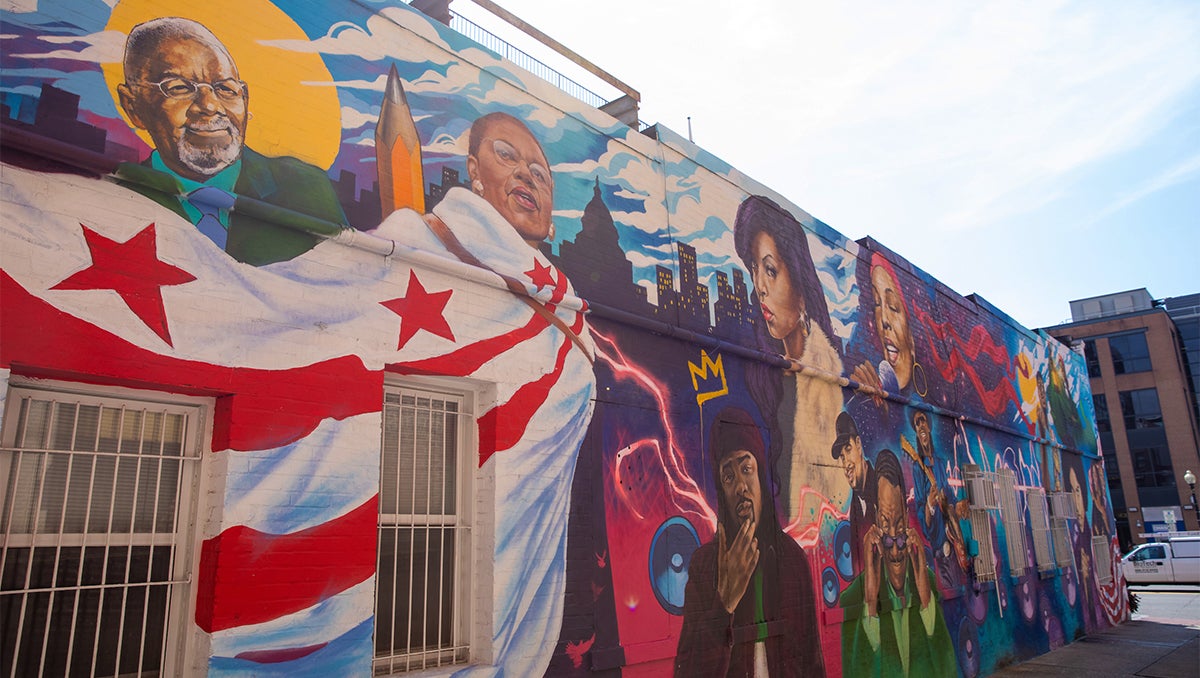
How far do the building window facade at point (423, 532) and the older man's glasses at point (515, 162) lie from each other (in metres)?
1.91

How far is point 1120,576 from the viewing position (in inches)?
754

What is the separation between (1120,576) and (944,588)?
10.7 metres

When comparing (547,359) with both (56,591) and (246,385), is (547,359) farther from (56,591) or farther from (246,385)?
(56,591)

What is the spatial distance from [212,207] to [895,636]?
362 inches

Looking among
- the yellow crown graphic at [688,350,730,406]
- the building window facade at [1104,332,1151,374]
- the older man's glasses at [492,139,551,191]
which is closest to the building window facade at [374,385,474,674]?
the older man's glasses at [492,139,551,191]

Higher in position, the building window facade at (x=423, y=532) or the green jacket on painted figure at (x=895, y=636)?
the building window facade at (x=423, y=532)

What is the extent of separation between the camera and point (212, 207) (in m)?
4.62

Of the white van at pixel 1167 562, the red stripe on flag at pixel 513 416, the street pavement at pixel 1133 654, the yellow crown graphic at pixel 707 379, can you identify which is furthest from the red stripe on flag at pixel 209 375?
the white van at pixel 1167 562

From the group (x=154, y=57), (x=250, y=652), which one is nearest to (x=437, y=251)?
(x=154, y=57)

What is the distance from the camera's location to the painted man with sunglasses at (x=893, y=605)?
31.3ft

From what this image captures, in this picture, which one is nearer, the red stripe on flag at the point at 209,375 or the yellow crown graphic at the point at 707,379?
the red stripe on flag at the point at 209,375

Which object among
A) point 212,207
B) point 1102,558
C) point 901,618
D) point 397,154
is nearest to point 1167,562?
point 1102,558

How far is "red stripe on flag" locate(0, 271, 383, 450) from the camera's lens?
3.86m

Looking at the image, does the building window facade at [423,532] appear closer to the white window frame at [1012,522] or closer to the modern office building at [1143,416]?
the white window frame at [1012,522]
